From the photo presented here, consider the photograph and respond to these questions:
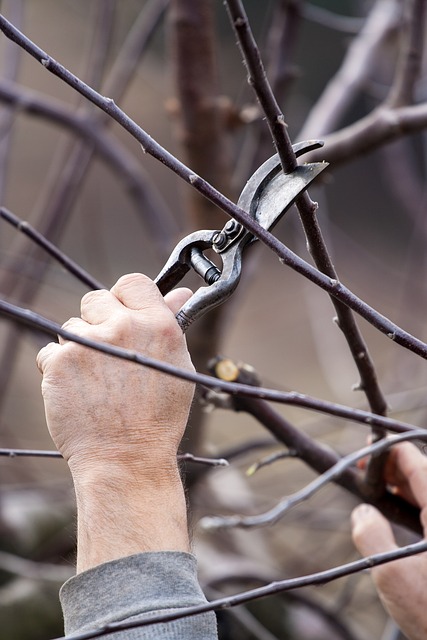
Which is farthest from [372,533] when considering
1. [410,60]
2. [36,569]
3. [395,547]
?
[36,569]

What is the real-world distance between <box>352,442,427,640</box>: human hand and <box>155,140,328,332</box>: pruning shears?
405 mm

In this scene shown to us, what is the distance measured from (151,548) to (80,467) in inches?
3.7

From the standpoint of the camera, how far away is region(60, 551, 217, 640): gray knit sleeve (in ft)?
2.18

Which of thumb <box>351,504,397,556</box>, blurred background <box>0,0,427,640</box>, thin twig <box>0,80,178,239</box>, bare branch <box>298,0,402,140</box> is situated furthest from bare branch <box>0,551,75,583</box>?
bare branch <box>298,0,402,140</box>

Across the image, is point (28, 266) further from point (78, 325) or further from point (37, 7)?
point (37, 7)

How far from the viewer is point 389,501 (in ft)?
3.49

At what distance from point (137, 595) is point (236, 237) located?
332 millimetres

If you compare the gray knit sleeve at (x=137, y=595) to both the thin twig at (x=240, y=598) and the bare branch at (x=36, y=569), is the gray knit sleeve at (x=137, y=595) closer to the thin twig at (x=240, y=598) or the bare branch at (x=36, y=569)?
the thin twig at (x=240, y=598)

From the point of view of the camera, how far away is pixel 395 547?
3.22ft

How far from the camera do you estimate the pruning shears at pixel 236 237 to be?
679 mm

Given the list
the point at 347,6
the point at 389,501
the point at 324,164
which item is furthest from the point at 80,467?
the point at 347,6

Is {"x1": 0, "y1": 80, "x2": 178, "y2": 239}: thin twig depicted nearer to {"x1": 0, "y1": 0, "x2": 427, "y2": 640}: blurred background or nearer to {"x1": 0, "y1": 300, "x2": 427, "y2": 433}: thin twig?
{"x1": 0, "y1": 0, "x2": 427, "y2": 640}: blurred background

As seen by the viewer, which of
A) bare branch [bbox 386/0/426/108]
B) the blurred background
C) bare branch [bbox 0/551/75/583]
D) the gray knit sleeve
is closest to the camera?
the gray knit sleeve

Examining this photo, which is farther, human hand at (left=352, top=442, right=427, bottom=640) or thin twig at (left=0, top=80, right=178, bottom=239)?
thin twig at (left=0, top=80, right=178, bottom=239)
